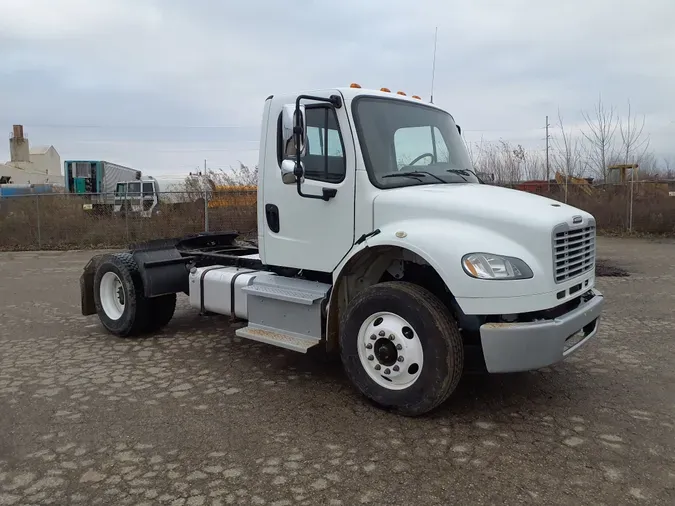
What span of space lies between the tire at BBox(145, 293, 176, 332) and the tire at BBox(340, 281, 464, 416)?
3.18 meters

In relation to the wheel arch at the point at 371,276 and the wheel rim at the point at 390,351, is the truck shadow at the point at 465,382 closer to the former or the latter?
the wheel rim at the point at 390,351

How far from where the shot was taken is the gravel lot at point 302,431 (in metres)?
3.31

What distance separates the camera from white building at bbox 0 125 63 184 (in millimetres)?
46688

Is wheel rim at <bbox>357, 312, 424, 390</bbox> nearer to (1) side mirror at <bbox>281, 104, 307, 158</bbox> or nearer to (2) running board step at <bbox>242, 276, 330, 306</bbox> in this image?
(2) running board step at <bbox>242, 276, 330, 306</bbox>

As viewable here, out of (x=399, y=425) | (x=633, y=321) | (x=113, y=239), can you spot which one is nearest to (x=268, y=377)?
(x=399, y=425)

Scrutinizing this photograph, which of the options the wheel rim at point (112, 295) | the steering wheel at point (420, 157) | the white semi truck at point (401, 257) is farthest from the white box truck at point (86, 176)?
the steering wheel at point (420, 157)

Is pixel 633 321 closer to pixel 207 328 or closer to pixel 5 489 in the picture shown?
pixel 207 328

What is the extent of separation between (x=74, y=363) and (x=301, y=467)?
331 centimetres

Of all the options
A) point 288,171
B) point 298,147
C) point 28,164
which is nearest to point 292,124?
point 298,147

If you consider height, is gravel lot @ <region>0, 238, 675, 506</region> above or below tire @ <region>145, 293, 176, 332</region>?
below

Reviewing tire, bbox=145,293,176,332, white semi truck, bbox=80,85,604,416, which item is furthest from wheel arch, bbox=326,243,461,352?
tire, bbox=145,293,176,332

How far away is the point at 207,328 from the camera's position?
23.8 ft

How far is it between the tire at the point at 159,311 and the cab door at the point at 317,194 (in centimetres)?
221

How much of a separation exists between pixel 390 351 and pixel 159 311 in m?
3.67
